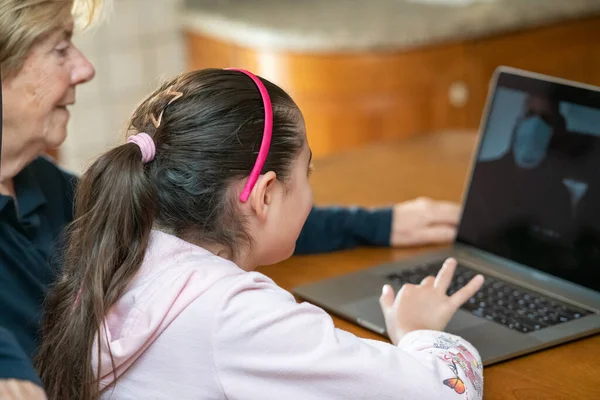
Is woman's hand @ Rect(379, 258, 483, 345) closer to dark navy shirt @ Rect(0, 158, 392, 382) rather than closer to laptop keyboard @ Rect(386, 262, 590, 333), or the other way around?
laptop keyboard @ Rect(386, 262, 590, 333)

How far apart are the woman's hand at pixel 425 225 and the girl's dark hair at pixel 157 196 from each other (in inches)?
18.3

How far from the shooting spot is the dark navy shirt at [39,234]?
4.19 ft

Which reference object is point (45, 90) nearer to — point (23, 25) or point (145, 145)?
point (23, 25)

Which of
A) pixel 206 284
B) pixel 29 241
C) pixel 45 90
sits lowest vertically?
pixel 29 241

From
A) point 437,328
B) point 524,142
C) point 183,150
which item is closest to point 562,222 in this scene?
point 524,142

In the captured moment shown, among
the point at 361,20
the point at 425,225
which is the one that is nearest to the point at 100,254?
the point at 425,225

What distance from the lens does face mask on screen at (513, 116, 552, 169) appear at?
53.6 inches

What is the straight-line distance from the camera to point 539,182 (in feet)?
4.49

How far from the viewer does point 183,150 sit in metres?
1.04

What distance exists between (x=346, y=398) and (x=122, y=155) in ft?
1.14

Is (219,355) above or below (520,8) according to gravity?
below

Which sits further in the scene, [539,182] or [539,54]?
[539,54]

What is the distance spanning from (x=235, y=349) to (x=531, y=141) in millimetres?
640

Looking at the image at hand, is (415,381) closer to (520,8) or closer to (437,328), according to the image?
(437,328)
